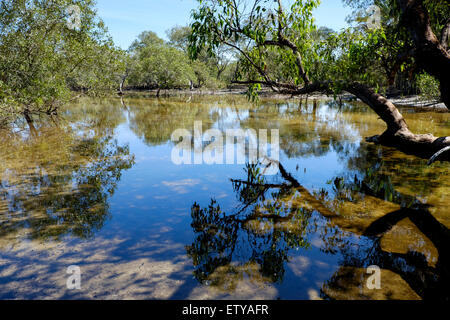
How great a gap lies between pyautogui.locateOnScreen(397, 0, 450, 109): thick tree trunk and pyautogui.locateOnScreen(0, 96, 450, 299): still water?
3192mm

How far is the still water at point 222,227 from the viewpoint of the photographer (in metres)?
4.49

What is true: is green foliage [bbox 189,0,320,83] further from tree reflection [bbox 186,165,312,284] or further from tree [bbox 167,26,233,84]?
tree [bbox 167,26,233,84]

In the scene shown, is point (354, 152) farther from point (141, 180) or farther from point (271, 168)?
point (141, 180)

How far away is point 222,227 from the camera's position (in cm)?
646

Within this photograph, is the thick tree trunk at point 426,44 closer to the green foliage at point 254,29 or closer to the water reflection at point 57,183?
the green foliage at point 254,29

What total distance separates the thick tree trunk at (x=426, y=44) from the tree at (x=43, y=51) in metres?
16.0

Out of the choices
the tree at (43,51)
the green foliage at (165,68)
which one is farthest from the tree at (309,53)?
the green foliage at (165,68)

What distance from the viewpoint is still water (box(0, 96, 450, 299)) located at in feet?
14.7

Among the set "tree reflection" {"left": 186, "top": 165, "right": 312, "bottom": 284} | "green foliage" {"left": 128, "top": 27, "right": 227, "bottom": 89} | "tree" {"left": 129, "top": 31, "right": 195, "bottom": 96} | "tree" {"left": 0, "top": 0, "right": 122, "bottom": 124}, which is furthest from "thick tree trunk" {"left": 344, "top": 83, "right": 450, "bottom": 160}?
"tree" {"left": 129, "top": 31, "right": 195, "bottom": 96}

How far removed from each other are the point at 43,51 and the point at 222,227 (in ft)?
56.5

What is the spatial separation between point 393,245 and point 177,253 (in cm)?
418

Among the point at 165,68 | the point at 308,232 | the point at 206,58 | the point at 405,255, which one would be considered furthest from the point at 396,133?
the point at 206,58

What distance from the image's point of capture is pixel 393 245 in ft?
18.0

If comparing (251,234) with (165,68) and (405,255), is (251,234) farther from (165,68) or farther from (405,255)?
(165,68)
